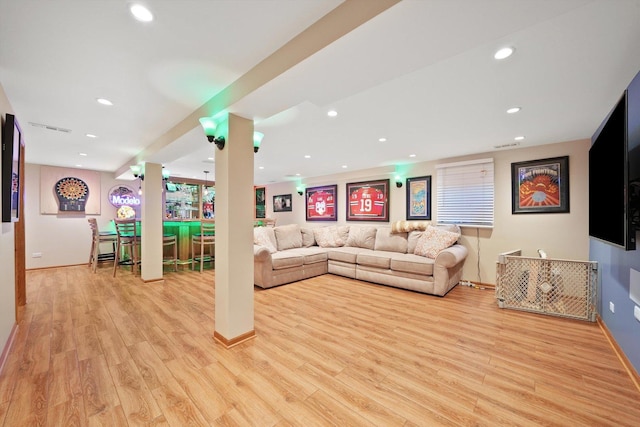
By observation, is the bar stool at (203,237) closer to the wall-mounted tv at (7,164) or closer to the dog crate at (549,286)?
the wall-mounted tv at (7,164)

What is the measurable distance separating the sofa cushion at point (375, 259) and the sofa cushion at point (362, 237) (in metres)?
0.64

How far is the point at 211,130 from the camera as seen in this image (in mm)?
2303

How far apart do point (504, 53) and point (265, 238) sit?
13.3 ft

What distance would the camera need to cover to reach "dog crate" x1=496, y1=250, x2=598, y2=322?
→ 274 cm

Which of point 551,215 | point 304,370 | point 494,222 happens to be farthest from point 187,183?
point 551,215

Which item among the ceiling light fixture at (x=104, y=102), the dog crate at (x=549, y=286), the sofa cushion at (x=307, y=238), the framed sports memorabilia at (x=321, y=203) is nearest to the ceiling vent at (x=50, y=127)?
the ceiling light fixture at (x=104, y=102)

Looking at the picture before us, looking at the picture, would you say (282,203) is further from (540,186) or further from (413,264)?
(540,186)

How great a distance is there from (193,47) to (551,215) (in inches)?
186

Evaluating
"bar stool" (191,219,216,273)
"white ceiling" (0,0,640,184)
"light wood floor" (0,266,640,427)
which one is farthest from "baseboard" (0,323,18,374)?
"bar stool" (191,219,216,273)

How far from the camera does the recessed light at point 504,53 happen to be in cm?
156

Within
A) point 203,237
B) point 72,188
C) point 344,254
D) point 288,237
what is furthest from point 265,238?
point 72,188

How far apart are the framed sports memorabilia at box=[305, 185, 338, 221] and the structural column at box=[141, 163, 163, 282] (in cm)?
355

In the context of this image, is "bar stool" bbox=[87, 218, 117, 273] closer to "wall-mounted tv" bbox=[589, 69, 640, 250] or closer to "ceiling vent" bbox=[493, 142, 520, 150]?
"wall-mounted tv" bbox=[589, 69, 640, 250]

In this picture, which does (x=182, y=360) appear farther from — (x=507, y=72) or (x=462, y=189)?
(x=462, y=189)
